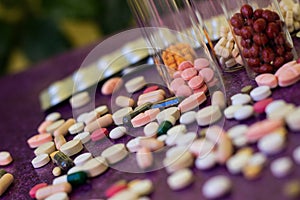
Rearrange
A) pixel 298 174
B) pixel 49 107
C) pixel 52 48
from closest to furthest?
pixel 298 174 < pixel 49 107 < pixel 52 48

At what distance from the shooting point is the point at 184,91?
86cm

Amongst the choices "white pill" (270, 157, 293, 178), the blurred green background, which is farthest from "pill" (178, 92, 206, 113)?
the blurred green background

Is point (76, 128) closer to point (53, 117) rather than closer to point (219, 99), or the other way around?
point (53, 117)

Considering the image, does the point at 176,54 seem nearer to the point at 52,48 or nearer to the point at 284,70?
the point at 284,70

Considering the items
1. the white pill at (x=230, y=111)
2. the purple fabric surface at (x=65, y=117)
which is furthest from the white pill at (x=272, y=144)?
the white pill at (x=230, y=111)

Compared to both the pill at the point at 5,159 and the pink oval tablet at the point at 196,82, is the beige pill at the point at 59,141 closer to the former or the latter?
the pill at the point at 5,159

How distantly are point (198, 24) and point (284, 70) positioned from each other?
0.63 feet

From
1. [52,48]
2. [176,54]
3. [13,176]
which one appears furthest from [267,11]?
[52,48]

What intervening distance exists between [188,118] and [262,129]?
0.49 ft

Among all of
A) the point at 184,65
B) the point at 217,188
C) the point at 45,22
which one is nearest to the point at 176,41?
the point at 184,65

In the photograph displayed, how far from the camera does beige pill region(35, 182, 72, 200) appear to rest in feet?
2.39

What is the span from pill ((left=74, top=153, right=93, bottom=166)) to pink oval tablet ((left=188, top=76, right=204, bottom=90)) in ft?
0.62

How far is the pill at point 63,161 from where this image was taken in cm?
79

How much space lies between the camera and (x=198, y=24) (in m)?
0.92
